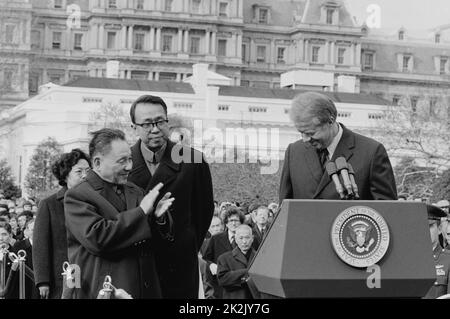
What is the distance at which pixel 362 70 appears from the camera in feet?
303

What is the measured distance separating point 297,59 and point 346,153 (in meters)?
88.3

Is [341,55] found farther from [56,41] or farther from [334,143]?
[334,143]

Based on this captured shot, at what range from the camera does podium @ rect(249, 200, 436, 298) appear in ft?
11.5

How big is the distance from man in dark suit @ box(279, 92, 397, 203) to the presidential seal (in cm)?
89

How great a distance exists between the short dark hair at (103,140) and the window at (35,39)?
8236cm

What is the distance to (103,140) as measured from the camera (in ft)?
14.6

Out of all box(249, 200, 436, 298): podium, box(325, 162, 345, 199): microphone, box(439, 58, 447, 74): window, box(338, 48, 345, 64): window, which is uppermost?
box(338, 48, 345, 64): window

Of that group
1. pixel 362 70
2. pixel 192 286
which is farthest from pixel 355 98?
pixel 192 286

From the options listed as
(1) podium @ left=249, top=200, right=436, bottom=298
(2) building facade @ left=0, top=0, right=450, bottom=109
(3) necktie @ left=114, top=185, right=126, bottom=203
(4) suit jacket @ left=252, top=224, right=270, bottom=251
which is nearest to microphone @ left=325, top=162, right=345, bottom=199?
(1) podium @ left=249, top=200, right=436, bottom=298

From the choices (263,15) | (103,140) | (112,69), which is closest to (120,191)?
(103,140)

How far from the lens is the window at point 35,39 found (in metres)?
85.8

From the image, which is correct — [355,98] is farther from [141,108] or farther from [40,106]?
[141,108]

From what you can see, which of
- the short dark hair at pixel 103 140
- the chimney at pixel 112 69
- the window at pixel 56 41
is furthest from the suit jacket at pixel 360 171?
the window at pixel 56 41

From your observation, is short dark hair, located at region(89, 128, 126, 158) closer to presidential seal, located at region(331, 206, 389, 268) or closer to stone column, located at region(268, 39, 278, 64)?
presidential seal, located at region(331, 206, 389, 268)
